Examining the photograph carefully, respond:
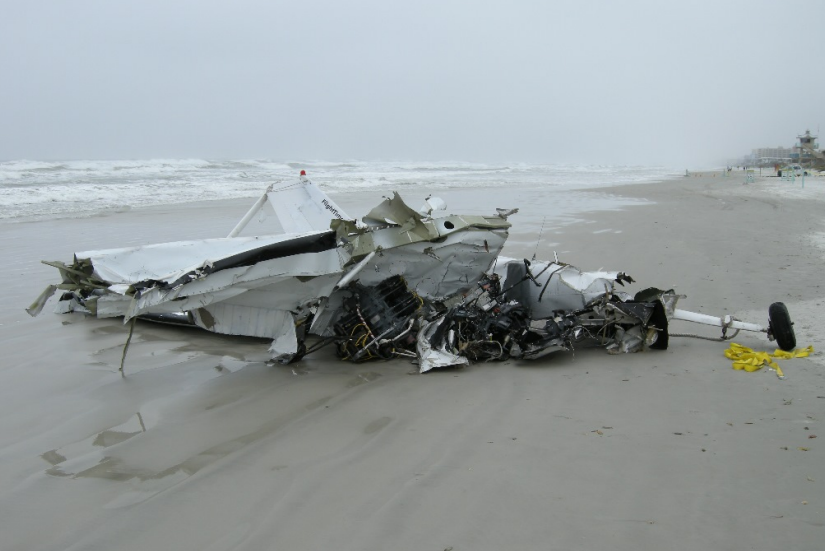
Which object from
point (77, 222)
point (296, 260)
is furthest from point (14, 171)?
point (296, 260)

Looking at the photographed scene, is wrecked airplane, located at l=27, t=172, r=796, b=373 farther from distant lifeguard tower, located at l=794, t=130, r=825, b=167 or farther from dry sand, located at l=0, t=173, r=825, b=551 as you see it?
distant lifeguard tower, located at l=794, t=130, r=825, b=167

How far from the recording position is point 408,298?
6.04 metres

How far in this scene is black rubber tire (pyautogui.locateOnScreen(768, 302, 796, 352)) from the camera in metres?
5.27

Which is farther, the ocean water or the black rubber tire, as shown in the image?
the ocean water

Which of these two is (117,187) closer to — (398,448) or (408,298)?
(408,298)

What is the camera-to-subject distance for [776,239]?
1219 centimetres

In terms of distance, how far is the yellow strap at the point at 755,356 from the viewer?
4.98m

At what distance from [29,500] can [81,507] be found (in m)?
0.40

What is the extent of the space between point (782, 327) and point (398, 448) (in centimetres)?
405

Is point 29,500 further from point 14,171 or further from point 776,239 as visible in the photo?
point 14,171

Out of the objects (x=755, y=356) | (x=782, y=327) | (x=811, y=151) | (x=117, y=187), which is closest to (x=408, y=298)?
Result: (x=755, y=356)

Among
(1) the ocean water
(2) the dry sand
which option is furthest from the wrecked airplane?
(1) the ocean water

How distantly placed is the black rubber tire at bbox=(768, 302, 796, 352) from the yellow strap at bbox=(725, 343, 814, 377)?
0.07 metres

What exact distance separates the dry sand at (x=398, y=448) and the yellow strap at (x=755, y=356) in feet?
0.45
